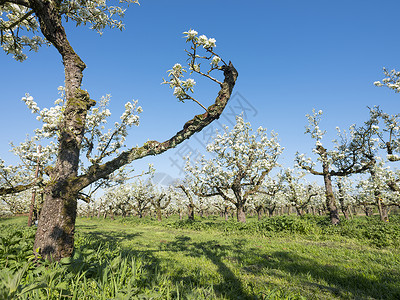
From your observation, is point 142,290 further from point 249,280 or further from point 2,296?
point 249,280

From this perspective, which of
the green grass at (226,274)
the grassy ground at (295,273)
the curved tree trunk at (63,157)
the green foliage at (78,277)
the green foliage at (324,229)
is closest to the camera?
the green foliage at (78,277)

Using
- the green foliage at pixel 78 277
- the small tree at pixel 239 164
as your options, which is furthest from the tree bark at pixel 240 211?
the green foliage at pixel 78 277

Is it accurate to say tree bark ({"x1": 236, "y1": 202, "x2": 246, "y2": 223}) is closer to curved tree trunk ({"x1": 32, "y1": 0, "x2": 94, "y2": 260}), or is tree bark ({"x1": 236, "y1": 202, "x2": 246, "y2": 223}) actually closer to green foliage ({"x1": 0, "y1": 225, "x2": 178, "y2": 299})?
green foliage ({"x1": 0, "y1": 225, "x2": 178, "y2": 299})

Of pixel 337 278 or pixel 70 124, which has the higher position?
pixel 70 124

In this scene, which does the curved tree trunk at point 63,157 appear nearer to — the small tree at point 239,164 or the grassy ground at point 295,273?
the grassy ground at point 295,273

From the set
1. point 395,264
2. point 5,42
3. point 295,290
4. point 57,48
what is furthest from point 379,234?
point 5,42

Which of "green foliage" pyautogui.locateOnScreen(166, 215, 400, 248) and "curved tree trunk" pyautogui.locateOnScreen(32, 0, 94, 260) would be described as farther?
"green foliage" pyautogui.locateOnScreen(166, 215, 400, 248)

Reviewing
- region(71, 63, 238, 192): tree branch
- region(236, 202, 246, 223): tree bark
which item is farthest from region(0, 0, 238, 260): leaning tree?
region(236, 202, 246, 223): tree bark

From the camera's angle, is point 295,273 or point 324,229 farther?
point 324,229

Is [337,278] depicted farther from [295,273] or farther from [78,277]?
[78,277]

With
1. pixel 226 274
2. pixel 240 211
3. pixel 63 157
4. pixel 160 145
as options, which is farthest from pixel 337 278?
pixel 240 211

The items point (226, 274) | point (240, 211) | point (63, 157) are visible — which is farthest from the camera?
point (240, 211)

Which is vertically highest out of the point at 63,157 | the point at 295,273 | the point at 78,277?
the point at 63,157

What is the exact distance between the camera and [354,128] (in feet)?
51.1
